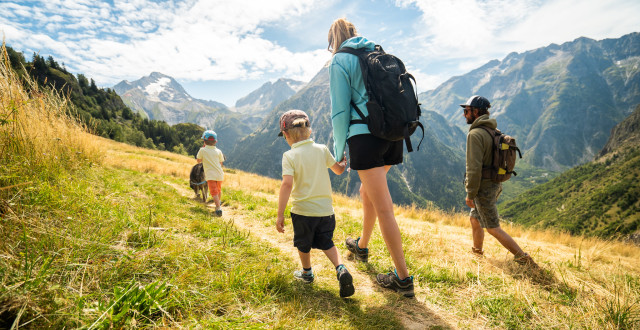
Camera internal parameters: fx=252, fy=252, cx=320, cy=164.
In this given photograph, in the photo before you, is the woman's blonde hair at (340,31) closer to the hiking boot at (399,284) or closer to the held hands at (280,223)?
the held hands at (280,223)

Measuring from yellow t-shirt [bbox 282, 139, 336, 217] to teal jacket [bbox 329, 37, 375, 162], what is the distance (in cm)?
36

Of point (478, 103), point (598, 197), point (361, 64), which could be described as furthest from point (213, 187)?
point (598, 197)

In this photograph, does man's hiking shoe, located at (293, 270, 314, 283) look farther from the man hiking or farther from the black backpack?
the man hiking

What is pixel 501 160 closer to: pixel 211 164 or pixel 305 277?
pixel 305 277

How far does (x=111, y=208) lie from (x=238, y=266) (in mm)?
2182

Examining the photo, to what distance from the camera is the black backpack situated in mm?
2645

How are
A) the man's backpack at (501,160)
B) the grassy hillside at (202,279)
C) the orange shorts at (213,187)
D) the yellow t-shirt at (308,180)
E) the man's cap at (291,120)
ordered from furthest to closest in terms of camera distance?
the orange shorts at (213,187)
the man's backpack at (501,160)
the man's cap at (291,120)
the yellow t-shirt at (308,180)
the grassy hillside at (202,279)

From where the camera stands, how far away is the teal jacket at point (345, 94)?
2.85 metres

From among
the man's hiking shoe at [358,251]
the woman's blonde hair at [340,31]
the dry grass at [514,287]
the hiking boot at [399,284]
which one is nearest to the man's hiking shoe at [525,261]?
the dry grass at [514,287]

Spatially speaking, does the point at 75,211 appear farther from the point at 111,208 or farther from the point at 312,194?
the point at 312,194

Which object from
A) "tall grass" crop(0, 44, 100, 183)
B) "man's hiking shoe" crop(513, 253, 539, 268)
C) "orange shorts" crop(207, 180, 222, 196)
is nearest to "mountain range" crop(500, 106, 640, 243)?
"man's hiking shoe" crop(513, 253, 539, 268)

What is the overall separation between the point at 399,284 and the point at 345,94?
2257mm

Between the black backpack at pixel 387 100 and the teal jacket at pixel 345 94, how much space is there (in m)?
0.07

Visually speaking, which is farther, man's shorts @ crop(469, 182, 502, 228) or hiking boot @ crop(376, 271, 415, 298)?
man's shorts @ crop(469, 182, 502, 228)
